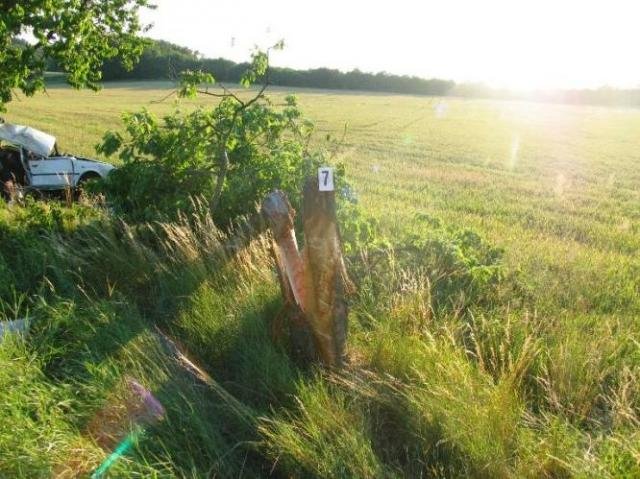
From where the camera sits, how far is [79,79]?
28.9ft

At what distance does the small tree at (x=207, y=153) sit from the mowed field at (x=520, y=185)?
2.18ft

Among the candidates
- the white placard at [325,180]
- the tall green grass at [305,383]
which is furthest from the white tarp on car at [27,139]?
the white placard at [325,180]

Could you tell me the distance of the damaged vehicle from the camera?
9992 millimetres

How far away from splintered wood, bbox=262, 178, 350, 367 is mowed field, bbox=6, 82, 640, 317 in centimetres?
220

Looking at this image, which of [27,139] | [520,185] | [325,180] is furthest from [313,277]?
[520,185]

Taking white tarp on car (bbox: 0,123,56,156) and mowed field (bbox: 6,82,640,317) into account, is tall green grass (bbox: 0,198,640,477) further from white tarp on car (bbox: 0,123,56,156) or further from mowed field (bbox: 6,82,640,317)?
white tarp on car (bbox: 0,123,56,156)

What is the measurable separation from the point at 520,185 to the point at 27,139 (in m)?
10.7

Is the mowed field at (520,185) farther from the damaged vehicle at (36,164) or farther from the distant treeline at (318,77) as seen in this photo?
the distant treeline at (318,77)

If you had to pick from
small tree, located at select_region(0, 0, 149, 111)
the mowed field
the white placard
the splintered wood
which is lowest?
the mowed field

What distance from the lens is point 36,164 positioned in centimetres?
1010

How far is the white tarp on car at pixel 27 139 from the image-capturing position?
991 cm

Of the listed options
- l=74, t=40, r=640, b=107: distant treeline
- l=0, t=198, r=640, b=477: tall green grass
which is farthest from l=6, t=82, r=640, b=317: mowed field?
l=74, t=40, r=640, b=107: distant treeline

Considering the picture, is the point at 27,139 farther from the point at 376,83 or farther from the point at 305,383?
the point at 376,83

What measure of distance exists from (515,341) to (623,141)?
91.7ft
